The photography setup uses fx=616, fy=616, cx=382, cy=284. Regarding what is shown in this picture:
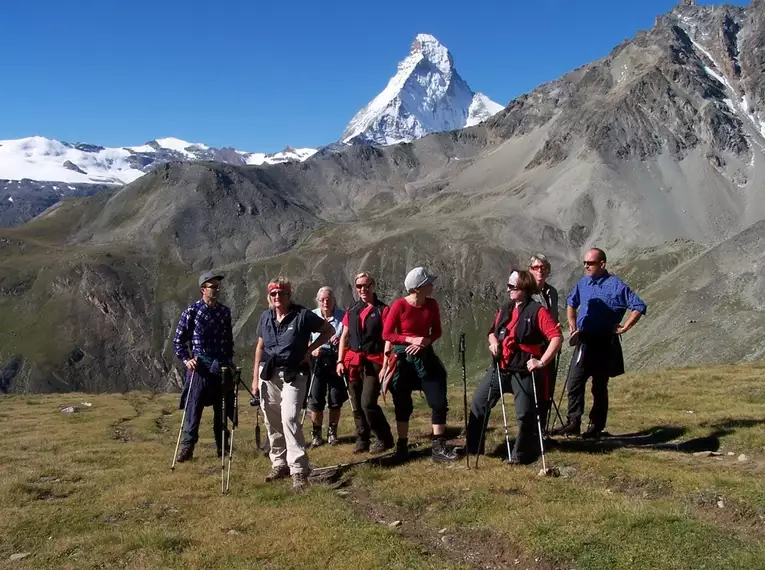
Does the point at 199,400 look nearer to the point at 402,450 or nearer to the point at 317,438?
the point at 317,438

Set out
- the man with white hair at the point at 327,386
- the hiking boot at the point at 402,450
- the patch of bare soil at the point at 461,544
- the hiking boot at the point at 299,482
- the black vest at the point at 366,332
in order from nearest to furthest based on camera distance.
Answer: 1. the patch of bare soil at the point at 461,544
2. the hiking boot at the point at 299,482
3. the hiking boot at the point at 402,450
4. the black vest at the point at 366,332
5. the man with white hair at the point at 327,386

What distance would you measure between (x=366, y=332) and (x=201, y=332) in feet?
13.7

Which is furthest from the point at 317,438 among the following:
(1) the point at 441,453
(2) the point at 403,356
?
(2) the point at 403,356

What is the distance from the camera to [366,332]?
14203mm

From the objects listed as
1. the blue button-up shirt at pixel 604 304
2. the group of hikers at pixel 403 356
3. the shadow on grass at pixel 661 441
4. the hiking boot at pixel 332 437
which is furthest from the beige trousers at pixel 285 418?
the blue button-up shirt at pixel 604 304

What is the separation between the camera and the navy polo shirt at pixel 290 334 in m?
12.3

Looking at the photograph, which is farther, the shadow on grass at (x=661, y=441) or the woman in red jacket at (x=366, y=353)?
the woman in red jacket at (x=366, y=353)

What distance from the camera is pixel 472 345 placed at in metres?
197

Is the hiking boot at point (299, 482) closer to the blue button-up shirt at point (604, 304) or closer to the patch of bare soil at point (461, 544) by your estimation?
the patch of bare soil at point (461, 544)

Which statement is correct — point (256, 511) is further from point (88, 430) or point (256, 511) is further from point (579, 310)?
point (88, 430)

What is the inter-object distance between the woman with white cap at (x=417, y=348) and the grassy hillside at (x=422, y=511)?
4.91 feet

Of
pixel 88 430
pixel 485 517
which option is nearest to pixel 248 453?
pixel 485 517

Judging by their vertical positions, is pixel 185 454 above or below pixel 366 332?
below

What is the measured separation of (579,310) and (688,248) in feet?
666
